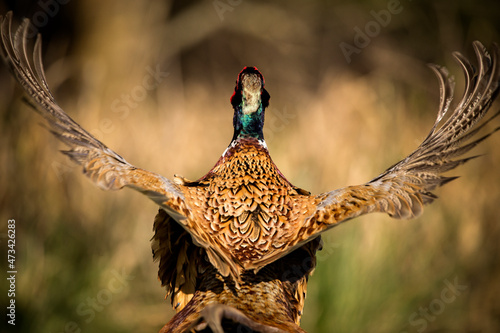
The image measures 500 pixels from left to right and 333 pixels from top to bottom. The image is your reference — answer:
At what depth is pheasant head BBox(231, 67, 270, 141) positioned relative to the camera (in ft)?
9.89

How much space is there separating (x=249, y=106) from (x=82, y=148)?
37.2 inches

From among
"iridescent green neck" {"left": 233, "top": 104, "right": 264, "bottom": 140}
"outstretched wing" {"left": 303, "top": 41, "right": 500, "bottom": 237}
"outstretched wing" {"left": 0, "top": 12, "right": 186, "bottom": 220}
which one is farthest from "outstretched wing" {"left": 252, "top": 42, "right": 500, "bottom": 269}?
"iridescent green neck" {"left": 233, "top": 104, "right": 264, "bottom": 140}

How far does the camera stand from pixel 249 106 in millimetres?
3051

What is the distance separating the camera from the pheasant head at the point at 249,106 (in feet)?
9.89

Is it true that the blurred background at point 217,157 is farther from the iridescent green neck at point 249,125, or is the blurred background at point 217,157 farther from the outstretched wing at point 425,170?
the outstretched wing at point 425,170

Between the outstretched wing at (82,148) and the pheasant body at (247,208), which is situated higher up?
the outstretched wing at (82,148)

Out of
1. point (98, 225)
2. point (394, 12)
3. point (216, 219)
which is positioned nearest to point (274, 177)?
point (216, 219)

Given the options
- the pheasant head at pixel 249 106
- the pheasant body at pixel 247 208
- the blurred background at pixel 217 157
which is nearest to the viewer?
the pheasant body at pixel 247 208

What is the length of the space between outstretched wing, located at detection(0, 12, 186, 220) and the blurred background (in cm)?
122

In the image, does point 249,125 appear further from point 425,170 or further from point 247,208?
point 425,170

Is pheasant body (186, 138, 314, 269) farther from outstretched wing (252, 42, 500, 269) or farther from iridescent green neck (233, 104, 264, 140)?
iridescent green neck (233, 104, 264, 140)

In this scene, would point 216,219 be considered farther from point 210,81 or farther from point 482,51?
point 210,81

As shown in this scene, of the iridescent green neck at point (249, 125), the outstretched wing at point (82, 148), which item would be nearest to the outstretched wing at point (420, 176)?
the outstretched wing at point (82, 148)

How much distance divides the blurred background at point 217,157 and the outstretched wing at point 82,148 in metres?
1.22
